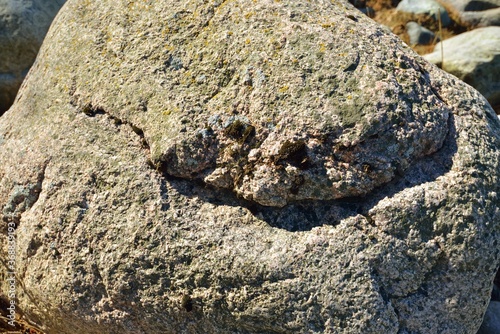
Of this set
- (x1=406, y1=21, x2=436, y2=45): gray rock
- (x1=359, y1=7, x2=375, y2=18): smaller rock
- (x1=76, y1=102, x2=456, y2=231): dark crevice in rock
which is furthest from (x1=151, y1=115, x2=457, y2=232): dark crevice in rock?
(x1=359, y1=7, x2=375, y2=18): smaller rock

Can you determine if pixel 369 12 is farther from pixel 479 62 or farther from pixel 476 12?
pixel 479 62

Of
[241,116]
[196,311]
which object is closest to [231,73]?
[241,116]

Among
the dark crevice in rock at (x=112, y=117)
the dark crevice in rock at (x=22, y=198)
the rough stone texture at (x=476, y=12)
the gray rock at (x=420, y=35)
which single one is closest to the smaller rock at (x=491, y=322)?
the dark crevice in rock at (x=112, y=117)

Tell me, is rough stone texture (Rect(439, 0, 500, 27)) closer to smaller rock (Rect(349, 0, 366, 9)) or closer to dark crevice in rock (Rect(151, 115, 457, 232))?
smaller rock (Rect(349, 0, 366, 9))

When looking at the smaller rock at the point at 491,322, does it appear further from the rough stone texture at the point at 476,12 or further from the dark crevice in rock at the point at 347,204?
the rough stone texture at the point at 476,12

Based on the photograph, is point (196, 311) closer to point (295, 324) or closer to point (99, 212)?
point (295, 324)

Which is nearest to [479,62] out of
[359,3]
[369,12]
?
[369,12]
